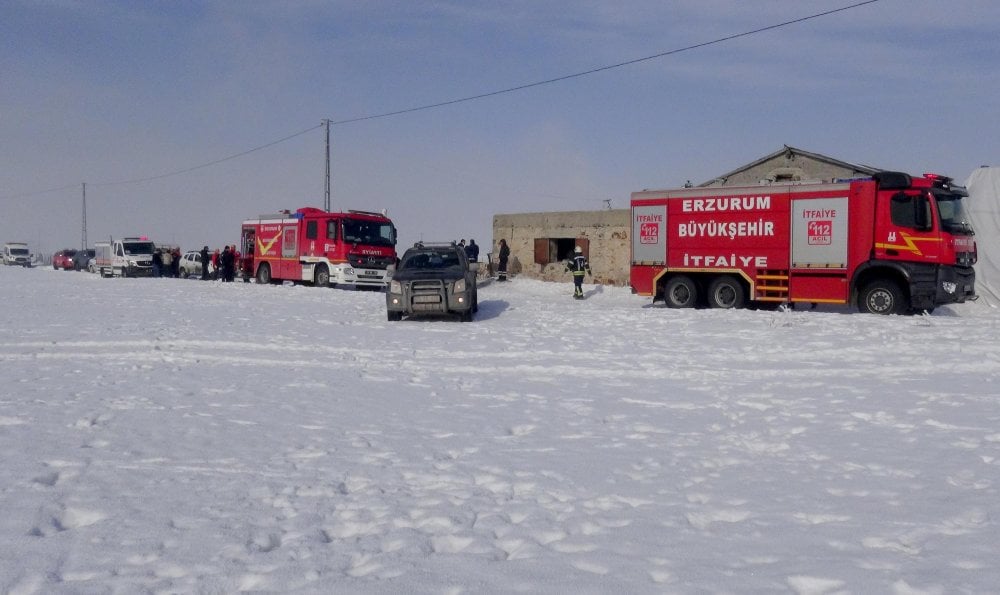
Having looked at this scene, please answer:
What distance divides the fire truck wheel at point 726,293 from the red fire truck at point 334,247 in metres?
13.1

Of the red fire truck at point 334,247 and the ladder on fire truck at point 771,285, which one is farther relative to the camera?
the red fire truck at point 334,247

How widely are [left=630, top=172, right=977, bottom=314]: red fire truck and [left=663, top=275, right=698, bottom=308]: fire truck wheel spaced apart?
26 millimetres

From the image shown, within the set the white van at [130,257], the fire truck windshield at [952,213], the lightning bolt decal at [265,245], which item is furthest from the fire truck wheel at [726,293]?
the white van at [130,257]

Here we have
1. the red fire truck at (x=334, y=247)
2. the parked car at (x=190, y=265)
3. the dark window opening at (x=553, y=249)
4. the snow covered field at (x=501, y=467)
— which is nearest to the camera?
the snow covered field at (x=501, y=467)

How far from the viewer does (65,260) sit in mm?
68750

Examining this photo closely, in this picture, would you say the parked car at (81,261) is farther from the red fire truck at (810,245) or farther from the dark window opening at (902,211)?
the dark window opening at (902,211)

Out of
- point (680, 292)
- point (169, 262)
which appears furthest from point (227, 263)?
point (680, 292)

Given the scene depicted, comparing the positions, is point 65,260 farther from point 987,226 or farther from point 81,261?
point 987,226

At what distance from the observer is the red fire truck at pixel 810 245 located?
59.8 feet

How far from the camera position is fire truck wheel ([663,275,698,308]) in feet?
71.7

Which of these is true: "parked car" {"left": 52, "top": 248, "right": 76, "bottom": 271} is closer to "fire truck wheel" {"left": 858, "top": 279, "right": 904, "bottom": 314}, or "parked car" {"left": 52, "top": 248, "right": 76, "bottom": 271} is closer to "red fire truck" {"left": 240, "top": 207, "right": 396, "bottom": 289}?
"red fire truck" {"left": 240, "top": 207, "right": 396, "bottom": 289}

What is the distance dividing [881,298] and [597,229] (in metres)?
14.9

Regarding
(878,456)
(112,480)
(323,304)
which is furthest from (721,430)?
(323,304)

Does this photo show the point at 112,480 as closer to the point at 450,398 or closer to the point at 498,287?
the point at 450,398
